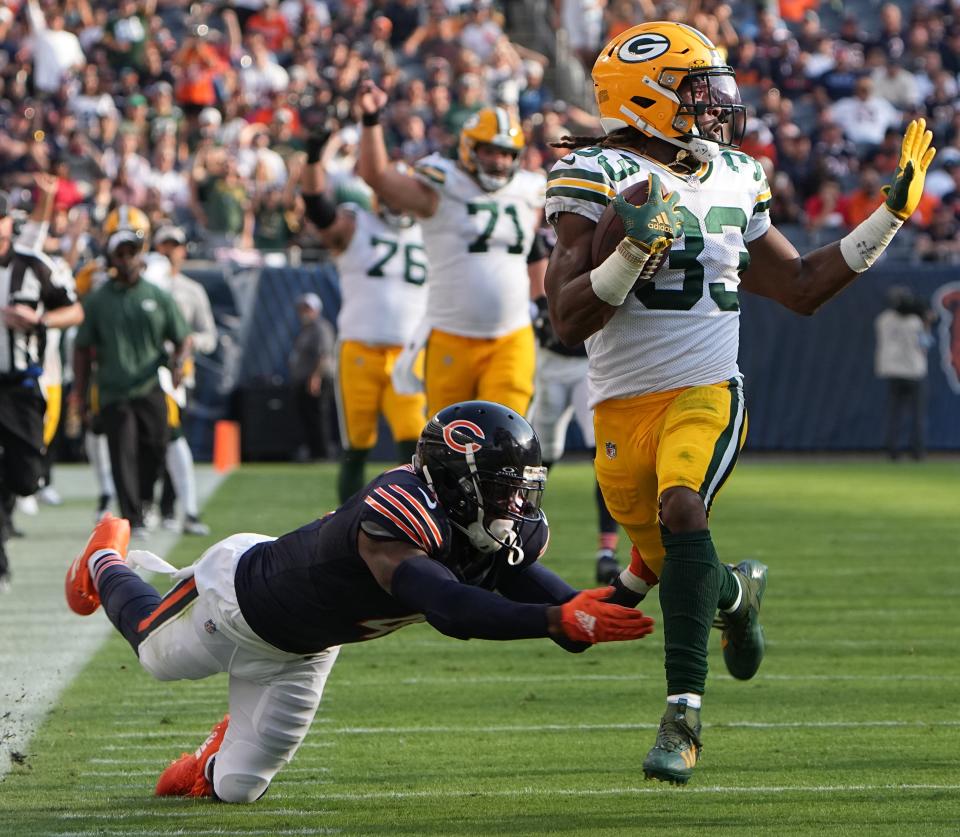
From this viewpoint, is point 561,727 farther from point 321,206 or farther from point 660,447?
point 321,206

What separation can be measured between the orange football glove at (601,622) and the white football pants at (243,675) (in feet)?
3.59

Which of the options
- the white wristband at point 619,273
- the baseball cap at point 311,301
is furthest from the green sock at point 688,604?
the baseball cap at point 311,301

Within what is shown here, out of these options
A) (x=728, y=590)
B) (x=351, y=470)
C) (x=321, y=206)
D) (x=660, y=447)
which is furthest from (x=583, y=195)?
(x=351, y=470)

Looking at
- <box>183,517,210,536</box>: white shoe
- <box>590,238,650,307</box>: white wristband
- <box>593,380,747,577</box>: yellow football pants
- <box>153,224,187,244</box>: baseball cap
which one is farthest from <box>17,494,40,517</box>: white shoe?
<box>590,238,650,307</box>: white wristband

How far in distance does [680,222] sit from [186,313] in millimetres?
7550

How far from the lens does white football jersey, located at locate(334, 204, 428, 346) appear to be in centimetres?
955

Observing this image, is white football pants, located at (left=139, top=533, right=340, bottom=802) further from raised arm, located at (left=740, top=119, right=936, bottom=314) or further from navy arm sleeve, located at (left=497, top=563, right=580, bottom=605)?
raised arm, located at (left=740, top=119, right=936, bottom=314)

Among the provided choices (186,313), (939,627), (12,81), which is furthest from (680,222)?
(12,81)

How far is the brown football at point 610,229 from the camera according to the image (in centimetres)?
438

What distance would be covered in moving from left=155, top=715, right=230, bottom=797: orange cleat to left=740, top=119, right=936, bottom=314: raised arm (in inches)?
76.4

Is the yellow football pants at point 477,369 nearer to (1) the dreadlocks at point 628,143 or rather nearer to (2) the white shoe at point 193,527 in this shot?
(2) the white shoe at point 193,527

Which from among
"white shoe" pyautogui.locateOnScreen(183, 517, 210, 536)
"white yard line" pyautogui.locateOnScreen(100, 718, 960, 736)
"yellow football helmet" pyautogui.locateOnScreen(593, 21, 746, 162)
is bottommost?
"white shoe" pyautogui.locateOnScreen(183, 517, 210, 536)

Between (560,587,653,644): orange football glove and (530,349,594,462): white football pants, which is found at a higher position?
(560,587,653,644): orange football glove

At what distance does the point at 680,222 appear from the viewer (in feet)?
14.3
